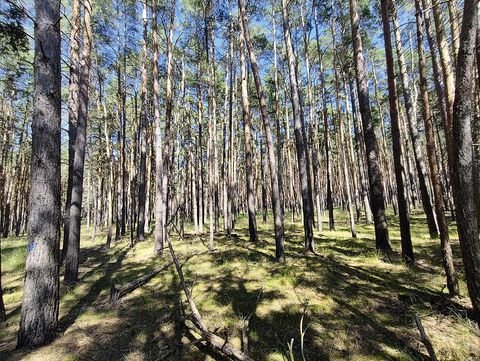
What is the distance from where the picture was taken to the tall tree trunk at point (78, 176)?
24.4 feet

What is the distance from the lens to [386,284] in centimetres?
554

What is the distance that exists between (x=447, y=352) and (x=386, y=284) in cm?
205

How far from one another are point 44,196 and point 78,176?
12.0ft

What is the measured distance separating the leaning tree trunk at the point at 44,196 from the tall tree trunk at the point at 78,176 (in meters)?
3.34

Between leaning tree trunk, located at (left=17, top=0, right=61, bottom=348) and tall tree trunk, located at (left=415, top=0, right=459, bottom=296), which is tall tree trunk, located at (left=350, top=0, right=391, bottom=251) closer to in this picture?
tall tree trunk, located at (left=415, top=0, right=459, bottom=296)

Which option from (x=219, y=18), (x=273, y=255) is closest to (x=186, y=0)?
(x=219, y=18)

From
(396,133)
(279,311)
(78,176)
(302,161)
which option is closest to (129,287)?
(78,176)

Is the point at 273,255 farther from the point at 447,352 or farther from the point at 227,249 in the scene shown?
the point at 447,352

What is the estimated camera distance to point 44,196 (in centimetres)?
442

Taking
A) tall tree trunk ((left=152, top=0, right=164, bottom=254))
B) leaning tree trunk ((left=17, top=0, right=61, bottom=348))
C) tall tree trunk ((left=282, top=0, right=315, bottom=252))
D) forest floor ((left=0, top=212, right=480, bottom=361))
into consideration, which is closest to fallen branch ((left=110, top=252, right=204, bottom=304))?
forest floor ((left=0, top=212, right=480, bottom=361))

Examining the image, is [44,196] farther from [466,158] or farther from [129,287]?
[466,158]

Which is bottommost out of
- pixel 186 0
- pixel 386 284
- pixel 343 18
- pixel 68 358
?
pixel 68 358

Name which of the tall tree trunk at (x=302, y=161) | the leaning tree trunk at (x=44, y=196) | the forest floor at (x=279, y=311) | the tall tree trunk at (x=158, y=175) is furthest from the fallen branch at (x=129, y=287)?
the tall tree trunk at (x=302, y=161)

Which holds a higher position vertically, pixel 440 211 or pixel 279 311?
pixel 440 211
